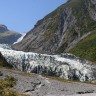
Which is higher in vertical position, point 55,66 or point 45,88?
point 55,66

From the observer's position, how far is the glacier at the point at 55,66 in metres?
94.8

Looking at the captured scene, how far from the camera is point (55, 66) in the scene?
97.6m

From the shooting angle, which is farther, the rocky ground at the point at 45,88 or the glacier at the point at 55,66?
the glacier at the point at 55,66

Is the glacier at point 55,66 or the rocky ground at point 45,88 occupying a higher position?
the glacier at point 55,66

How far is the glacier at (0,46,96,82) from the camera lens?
94.8 metres

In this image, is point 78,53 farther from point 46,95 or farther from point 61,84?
point 46,95

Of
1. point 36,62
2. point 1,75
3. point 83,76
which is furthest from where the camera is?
point 36,62

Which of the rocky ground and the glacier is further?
the glacier

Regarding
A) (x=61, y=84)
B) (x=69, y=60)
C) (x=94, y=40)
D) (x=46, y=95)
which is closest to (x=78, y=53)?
(x=94, y=40)

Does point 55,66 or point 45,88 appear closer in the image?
point 45,88

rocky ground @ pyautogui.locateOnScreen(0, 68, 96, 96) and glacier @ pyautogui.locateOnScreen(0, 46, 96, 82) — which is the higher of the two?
glacier @ pyautogui.locateOnScreen(0, 46, 96, 82)

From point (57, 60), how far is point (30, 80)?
144 ft

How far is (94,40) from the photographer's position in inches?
7697

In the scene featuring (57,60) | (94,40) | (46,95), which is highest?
(94,40)
